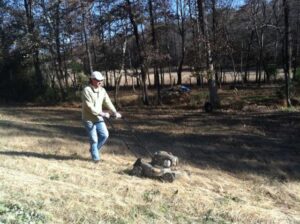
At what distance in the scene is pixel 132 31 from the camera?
29.2 m

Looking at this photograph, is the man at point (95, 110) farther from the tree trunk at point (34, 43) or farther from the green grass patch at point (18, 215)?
the tree trunk at point (34, 43)

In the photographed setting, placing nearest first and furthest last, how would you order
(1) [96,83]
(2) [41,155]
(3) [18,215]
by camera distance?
(3) [18,215] → (1) [96,83] → (2) [41,155]

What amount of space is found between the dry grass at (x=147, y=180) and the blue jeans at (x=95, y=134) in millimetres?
301

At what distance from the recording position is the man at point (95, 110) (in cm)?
941

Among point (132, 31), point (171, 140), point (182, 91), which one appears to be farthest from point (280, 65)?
point (171, 140)

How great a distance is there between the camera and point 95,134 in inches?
382

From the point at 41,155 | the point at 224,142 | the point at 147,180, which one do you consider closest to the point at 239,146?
the point at 224,142

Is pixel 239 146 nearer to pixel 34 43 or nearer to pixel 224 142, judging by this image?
pixel 224 142

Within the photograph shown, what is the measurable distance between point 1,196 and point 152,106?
865 inches

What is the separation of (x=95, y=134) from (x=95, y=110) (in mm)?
524

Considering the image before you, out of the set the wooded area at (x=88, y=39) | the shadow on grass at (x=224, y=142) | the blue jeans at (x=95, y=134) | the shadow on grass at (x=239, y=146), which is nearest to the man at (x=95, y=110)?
the blue jeans at (x=95, y=134)

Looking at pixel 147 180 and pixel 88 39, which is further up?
pixel 88 39

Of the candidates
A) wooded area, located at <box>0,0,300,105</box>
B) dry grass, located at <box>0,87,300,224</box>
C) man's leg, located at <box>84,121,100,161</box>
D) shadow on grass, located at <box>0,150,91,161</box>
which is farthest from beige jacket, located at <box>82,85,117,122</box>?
wooded area, located at <box>0,0,300,105</box>

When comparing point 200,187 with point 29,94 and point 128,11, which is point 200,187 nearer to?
point 128,11
